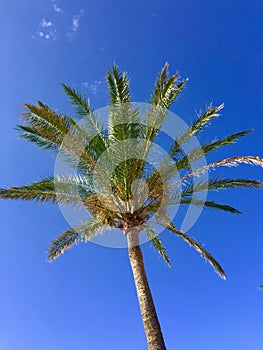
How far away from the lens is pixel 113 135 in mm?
9109

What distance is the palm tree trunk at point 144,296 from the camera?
7.07m

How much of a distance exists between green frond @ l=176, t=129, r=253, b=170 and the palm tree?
3cm

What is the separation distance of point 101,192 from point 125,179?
794 millimetres

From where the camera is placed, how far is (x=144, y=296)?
Answer: 776 centimetres

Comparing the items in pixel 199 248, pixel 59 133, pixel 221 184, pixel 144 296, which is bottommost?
pixel 144 296

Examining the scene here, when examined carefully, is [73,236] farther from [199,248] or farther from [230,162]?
[230,162]

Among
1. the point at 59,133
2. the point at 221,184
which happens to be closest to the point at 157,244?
the point at 221,184

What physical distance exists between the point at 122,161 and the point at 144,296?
3.35 meters

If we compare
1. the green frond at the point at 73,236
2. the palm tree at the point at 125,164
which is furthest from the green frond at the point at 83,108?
the green frond at the point at 73,236

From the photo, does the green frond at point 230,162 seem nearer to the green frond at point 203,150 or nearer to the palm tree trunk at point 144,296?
the green frond at point 203,150

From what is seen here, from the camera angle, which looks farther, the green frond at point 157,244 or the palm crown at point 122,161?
the green frond at point 157,244

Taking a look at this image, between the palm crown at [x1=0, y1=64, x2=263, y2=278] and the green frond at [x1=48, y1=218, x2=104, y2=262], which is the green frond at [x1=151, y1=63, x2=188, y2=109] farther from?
the green frond at [x1=48, y1=218, x2=104, y2=262]

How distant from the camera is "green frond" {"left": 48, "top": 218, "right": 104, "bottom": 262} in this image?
984cm

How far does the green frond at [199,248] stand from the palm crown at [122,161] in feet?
0.09
